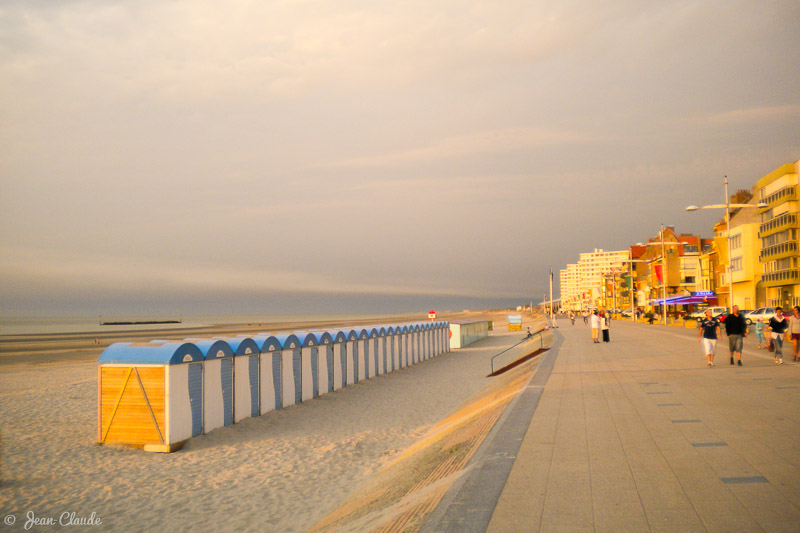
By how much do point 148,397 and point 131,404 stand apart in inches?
18.7

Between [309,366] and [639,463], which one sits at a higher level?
[639,463]

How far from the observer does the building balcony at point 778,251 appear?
48.4 meters

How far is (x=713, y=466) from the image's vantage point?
6.53 meters

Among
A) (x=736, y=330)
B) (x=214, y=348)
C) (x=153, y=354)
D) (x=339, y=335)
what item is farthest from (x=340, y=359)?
(x=736, y=330)

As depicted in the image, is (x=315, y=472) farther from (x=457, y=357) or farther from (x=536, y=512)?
(x=457, y=357)

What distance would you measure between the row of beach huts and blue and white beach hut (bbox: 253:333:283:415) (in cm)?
3

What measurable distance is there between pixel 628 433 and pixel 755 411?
3073 millimetres

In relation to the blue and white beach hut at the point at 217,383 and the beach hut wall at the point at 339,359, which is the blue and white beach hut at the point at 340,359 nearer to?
the beach hut wall at the point at 339,359

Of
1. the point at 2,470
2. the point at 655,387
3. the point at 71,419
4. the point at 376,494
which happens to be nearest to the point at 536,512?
the point at 376,494

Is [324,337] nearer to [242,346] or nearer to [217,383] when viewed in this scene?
[242,346]

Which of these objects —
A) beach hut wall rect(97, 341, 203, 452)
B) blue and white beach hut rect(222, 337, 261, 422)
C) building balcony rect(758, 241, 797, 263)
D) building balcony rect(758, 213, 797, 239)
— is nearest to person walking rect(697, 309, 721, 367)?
blue and white beach hut rect(222, 337, 261, 422)

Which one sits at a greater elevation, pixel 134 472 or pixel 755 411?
pixel 755 411

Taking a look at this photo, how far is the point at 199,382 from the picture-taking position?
42.2 ft

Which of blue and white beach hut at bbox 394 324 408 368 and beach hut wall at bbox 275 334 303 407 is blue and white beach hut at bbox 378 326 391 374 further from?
beach hut wall at bbox 275 334 303 407
